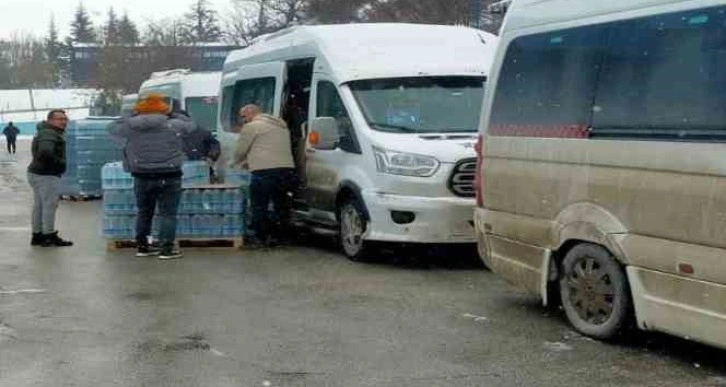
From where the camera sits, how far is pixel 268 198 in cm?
1177

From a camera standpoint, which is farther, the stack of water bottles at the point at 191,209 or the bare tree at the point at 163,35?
the bare tree at the point at 163,35

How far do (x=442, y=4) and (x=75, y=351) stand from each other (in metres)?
24.3

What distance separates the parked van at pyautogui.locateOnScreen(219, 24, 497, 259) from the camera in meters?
9.93

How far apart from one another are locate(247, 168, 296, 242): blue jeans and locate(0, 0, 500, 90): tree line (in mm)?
18408

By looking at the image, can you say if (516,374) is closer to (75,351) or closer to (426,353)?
(426,353)

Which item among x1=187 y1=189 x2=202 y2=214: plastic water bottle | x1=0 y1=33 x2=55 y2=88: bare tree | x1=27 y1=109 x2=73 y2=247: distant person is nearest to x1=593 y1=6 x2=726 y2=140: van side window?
x1=187 y1=189 x2=202 y2=214: plastic water bottle

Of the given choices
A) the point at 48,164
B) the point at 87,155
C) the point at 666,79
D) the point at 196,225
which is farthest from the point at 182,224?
the point at 87,155

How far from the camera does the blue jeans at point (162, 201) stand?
1080 cm

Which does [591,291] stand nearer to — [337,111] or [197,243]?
[337,111]

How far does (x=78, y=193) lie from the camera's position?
774 inches

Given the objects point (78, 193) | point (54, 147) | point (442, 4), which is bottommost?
point (78, 193)

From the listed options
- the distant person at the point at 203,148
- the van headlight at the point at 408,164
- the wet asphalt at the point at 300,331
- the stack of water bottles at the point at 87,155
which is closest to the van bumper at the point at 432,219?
the van headlight at the point at 408,164

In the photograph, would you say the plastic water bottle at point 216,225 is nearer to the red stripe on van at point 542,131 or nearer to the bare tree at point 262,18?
the red stripe on van at point 542,131

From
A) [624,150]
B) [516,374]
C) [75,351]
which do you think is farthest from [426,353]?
[75,351]
